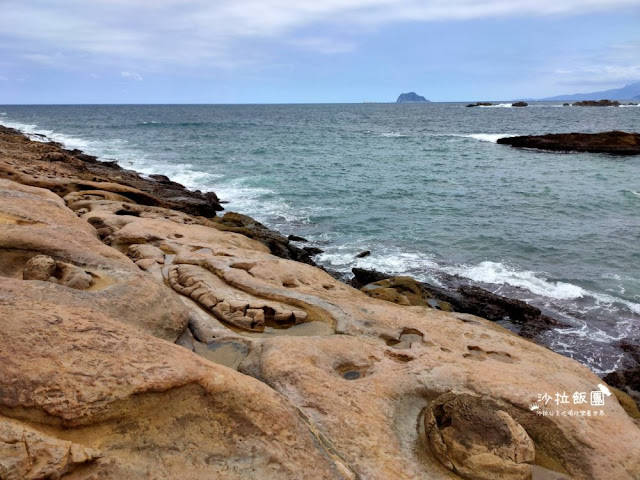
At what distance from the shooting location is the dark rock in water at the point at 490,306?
12.9 metres

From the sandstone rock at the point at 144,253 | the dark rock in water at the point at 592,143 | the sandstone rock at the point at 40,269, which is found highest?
the dark rock in water at the point at 592,143

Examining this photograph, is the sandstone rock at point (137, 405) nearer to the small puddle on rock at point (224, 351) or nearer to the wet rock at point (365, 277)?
the small puddle on rock at point (224, 351)

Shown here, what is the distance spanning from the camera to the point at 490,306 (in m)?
13.7

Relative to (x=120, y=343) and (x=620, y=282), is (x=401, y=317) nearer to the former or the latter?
(x=120, y=343)

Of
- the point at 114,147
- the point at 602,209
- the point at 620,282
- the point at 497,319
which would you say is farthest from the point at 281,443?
the point at 114,147

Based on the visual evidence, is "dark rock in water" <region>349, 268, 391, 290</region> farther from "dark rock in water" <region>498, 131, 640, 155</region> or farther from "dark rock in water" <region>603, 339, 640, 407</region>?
"dark rock in water" <region>498, 131, 640, 155</region>

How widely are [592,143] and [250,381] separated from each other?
5172cm

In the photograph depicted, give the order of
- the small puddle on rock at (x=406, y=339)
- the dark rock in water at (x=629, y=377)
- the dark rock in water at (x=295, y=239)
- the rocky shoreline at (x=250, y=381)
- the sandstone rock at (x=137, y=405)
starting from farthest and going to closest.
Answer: the dark rock in water at (x=295, y=239) → the dark rock in water at (x=629, y=377) → the small puddle on rock at (x=406, y=339) → the rocky shoreline at (x=250, y=381) → the sandstone rock at (x=137, y=405)

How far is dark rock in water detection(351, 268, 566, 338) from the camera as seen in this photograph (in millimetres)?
12938

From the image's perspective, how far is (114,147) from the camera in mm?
50438

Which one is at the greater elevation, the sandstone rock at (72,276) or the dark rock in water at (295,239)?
the sandstone rock at (72,276)

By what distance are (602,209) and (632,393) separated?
1783cm

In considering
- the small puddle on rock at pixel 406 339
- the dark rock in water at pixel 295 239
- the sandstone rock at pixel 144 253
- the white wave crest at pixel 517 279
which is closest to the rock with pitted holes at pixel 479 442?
the small puddle on rock at pixel 406 339

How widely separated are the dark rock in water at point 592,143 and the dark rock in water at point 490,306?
3962cm
